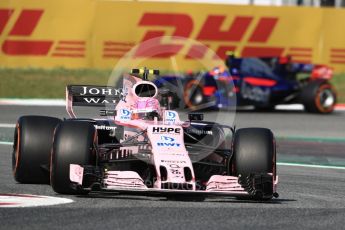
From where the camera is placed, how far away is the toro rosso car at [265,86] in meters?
23.8

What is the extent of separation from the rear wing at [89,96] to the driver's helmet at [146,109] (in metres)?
1.22

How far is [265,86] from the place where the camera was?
24500 mm

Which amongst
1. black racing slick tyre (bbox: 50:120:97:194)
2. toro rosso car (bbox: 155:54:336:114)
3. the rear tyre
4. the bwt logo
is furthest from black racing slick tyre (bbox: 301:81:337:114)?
black racing slick tyre (bbox: 50:120:97:194)

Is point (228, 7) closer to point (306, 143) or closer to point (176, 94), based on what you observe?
point (306, 143)

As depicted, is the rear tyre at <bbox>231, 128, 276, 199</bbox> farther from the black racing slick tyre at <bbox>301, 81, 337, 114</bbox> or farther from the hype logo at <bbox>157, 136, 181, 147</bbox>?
the black racing slick tyre at <bbox>301, 81, 337, 114</bbox>

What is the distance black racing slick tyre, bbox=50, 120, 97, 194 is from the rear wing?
2.42m

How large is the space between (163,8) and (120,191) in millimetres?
19186

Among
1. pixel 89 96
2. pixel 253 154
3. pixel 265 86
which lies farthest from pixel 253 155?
pixel 265 86

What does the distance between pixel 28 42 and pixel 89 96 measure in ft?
48.8

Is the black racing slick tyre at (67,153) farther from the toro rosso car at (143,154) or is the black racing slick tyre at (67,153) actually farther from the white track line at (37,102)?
the white track line at (37,102)

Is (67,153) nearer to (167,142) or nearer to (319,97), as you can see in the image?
(167,142)

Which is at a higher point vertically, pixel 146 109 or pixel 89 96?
pixel 89 96

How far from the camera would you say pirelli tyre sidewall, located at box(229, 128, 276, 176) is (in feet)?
33.4

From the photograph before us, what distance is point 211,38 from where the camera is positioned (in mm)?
28953
